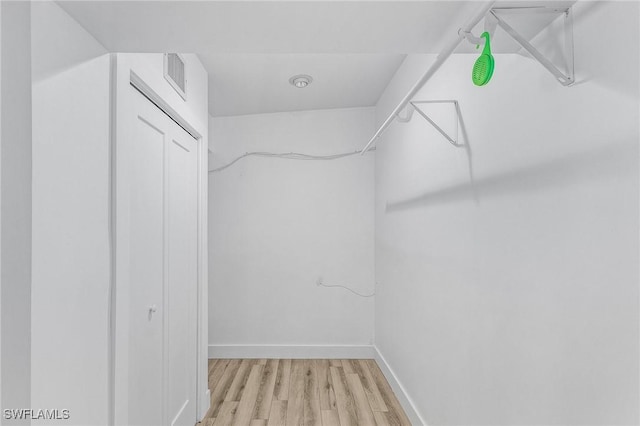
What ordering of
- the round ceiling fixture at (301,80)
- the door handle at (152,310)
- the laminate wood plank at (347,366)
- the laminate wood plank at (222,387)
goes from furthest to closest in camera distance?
the laminate wood plank at (347,366)
the round ceiling fixture at (301,80)
the laminate wood plank at (222,387)
the door handle at (152,310)

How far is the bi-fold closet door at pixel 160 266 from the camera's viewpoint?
1.61 metres

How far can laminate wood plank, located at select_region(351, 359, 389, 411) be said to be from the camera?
266 centimetres

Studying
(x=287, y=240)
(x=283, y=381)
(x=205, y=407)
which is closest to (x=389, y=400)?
(x=283, y=381)

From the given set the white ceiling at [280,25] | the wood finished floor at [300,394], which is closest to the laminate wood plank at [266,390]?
the wood finished floor at [300,394]

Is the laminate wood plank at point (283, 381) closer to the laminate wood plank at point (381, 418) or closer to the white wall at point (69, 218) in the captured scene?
the laminate wood plank at point (381, 418)

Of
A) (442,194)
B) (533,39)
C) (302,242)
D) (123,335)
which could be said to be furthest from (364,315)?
(533,39)

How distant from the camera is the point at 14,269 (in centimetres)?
85

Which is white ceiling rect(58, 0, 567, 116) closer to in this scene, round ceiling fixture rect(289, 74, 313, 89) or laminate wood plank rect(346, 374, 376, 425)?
round ceiling fixture rect(289, 74, 313, 89)

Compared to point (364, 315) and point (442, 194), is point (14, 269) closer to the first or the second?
point (442, 194)

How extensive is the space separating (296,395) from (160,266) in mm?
1538

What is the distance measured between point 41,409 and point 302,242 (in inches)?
111

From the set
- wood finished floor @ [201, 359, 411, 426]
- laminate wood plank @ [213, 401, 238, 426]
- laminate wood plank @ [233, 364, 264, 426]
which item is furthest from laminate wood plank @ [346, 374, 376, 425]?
laminate wood plank @ [213, 401, 238, 426]

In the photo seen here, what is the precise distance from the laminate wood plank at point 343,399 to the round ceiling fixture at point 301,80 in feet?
7.68

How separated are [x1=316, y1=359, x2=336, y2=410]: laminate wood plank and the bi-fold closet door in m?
0.88
